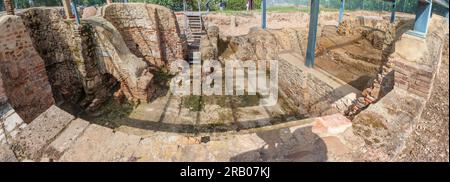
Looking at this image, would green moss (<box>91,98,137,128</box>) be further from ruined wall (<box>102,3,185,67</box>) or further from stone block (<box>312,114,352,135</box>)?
stone block (<box>312,114,352,135</box>)

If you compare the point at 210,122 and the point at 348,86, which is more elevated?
the point at 348,86

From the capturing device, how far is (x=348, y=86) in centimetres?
591

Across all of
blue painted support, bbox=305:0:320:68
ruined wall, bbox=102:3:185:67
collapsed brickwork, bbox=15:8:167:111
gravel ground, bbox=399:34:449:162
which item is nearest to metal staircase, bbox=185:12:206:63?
ruined wall, bbox=102:3:185:67

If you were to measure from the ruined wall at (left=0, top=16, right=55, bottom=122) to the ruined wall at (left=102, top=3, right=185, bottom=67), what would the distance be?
3680mm

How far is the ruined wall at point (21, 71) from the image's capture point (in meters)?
5.70

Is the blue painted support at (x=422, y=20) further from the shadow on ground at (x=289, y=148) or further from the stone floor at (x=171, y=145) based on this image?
the shadow on ground at (x=289, y=148)

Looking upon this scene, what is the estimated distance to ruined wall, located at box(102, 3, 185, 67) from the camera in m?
9.94

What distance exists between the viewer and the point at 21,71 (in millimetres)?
6105

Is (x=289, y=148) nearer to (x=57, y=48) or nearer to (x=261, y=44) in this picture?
(x=57, y=48)

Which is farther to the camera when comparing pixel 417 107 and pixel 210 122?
pixel 210 122

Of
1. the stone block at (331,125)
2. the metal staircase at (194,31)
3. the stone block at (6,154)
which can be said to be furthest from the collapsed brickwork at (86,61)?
the stone block at (331,125)

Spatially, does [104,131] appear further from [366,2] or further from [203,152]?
[366,2]
